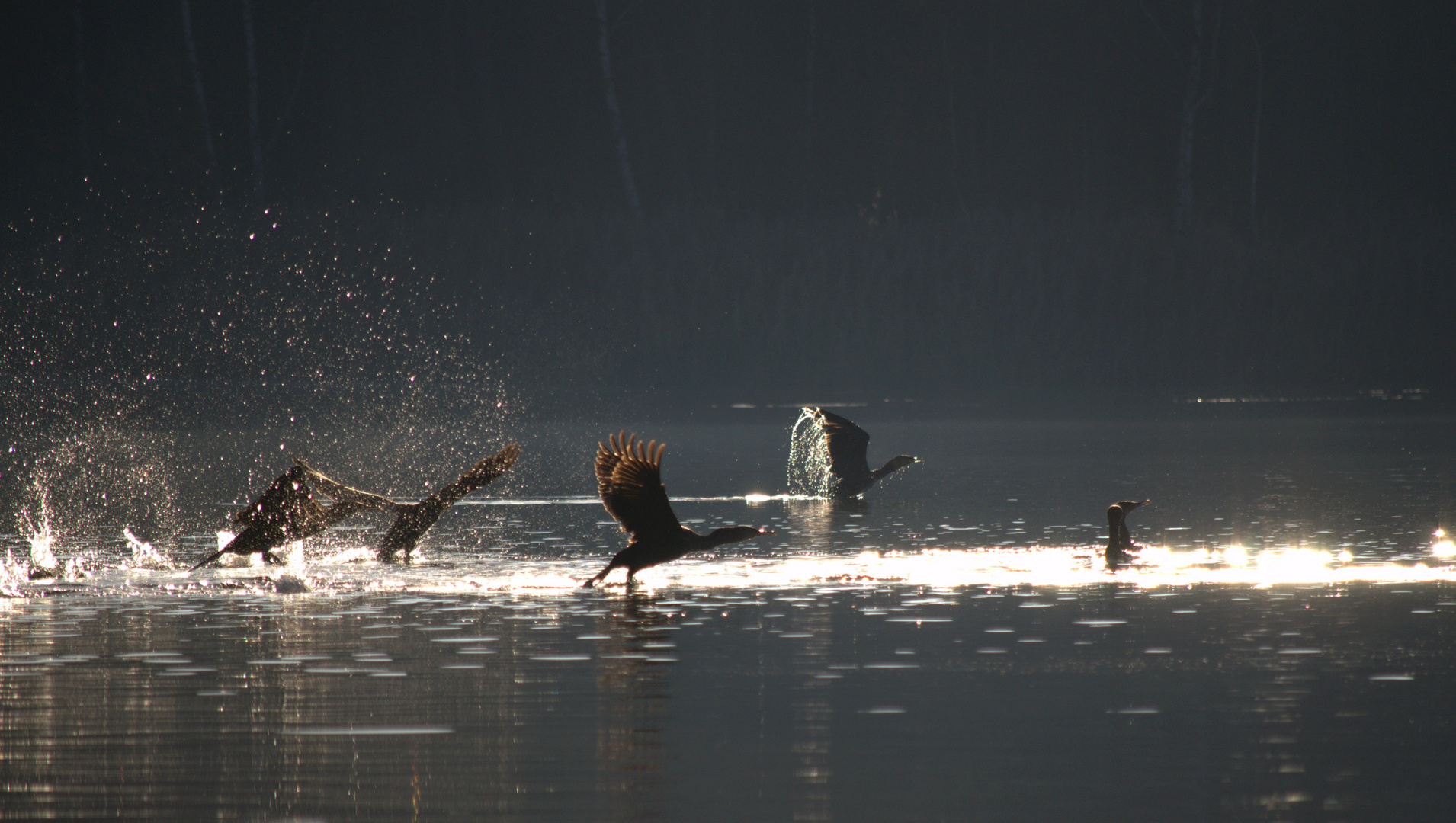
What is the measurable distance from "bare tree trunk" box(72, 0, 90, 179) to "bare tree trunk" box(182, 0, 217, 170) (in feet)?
10.6

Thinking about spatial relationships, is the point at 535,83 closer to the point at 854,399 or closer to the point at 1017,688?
the point at 854,399

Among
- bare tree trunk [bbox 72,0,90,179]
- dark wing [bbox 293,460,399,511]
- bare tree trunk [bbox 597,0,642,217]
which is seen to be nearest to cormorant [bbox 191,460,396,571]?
dark wing [bbox 293,460,399,511]

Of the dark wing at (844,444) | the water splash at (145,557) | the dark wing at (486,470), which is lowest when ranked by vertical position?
the water splash at (145,557)

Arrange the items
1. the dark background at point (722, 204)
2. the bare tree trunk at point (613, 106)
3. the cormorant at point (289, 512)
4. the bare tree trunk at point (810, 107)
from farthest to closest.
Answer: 1. the bare tree trunk at point (810, 107)
2. the bare tree trunk at point (613, 106)
3. the dark background at point (722, 204)
4. the cormorant at point (289, 512)

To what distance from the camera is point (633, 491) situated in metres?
13.2

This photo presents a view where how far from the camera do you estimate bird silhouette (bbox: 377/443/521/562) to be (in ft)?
45.3

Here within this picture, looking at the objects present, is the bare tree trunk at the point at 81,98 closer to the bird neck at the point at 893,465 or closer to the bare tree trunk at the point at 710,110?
the bare tree trunk at the point at 710,110

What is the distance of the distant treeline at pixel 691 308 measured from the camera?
40.2 m

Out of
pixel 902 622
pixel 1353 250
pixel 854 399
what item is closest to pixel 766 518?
pixel 902 622

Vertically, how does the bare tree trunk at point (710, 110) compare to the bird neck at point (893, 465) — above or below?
above

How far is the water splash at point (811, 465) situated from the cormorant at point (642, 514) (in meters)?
8.20

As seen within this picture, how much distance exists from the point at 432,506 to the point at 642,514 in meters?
2.44

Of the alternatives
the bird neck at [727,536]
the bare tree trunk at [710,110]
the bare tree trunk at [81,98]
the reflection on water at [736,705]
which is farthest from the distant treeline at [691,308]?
the reflection on water at [736,705]

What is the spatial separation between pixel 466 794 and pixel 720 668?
304cm
